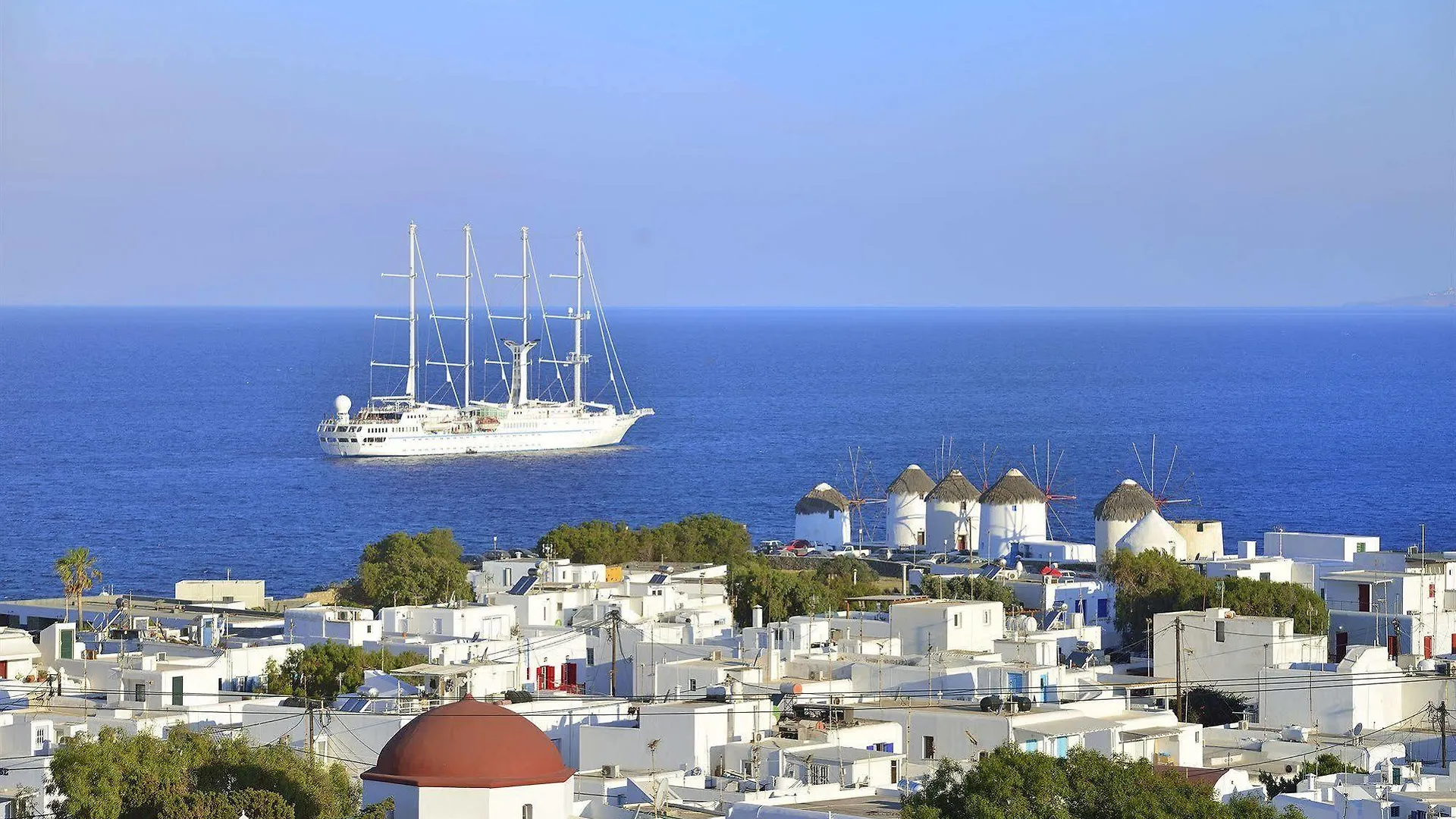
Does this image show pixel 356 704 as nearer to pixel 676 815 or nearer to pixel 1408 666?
pixel 676 815

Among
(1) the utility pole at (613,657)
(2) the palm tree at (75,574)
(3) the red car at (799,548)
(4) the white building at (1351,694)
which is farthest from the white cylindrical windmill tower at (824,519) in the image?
(4) the white building at (1351,694)

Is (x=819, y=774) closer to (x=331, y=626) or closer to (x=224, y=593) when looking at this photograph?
(x=331, y=626)

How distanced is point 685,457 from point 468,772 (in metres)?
85.4

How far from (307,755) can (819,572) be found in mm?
24059

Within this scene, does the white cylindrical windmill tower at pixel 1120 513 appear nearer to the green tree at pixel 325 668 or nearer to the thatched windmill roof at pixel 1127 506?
the thatched windmill roof at pixel 1127 506

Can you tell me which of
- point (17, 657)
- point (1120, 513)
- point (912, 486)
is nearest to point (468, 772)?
point (17, 657)

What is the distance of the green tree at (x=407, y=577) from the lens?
129 feet

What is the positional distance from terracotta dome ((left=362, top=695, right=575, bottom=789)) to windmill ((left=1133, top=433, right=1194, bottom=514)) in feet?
202

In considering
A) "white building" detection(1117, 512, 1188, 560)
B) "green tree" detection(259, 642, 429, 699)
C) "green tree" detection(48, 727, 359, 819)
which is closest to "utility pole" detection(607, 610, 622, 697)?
"green tree" detection(259, 642, 429, 699)

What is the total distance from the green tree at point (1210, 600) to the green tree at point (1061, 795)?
672 inches

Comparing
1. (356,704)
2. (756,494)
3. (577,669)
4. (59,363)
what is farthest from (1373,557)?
(59,363)

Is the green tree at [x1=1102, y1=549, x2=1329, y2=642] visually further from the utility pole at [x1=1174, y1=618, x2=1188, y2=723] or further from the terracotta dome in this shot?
the terracotta dome

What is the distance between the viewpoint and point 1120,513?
1842 inches

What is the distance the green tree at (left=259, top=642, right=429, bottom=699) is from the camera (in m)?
27.9
